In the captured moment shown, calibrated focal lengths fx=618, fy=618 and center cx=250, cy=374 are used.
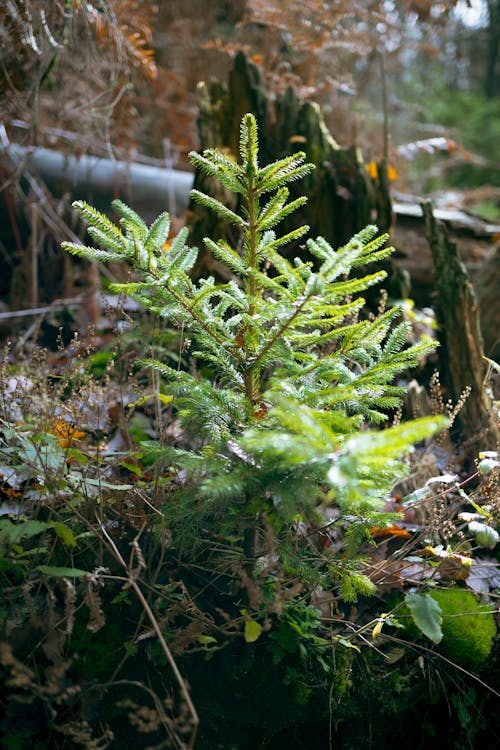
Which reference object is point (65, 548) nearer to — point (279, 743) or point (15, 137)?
point (279, 743)

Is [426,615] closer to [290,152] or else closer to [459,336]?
[459,336]

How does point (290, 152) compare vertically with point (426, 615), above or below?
above

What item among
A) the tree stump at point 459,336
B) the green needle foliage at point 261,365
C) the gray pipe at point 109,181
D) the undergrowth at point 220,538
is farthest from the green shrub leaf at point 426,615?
the gray pipe at point 109,181

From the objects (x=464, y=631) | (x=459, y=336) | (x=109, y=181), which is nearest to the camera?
(x=464, y=631)

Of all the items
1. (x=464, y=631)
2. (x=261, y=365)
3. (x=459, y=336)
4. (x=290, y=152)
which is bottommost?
(x=464, y=631)

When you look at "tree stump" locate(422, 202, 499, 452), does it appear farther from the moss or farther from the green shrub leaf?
the green shrub leaf

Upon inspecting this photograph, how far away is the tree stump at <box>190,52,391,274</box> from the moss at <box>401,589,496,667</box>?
2.05m

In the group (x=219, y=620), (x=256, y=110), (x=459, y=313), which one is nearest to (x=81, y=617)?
(x=219, y=620)

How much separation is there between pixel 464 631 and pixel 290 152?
9.15 ft

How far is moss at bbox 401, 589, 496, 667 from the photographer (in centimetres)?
213

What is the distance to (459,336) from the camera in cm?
326

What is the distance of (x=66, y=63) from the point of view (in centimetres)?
430

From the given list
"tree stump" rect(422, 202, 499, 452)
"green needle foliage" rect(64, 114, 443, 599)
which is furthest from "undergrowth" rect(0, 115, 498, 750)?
"tree stump" rect(422, 202, 499, 452)

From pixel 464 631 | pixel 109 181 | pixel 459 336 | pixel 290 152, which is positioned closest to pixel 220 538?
pixel 464 631
